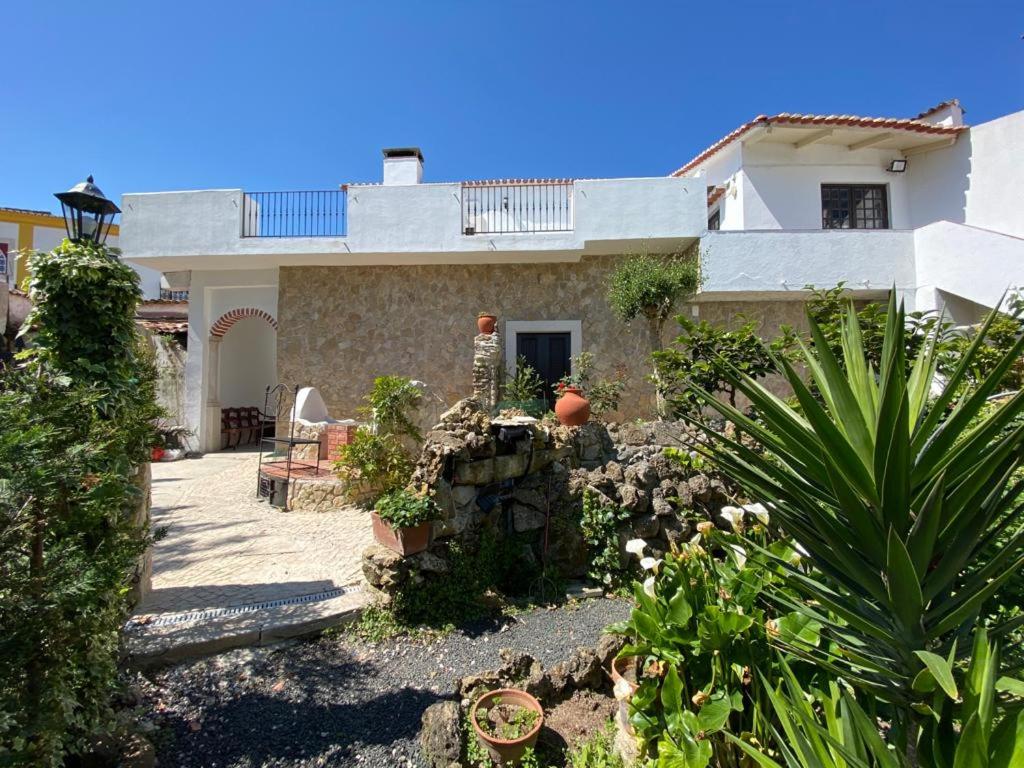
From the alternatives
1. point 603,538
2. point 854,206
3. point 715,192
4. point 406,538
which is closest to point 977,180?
point 854,206

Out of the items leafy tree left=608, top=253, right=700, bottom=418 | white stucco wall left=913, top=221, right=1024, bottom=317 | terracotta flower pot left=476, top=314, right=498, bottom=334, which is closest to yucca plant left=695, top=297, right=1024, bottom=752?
leafy tree left=608, top=253, right=700, bottom=418

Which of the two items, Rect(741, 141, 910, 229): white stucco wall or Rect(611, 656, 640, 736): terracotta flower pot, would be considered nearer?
Rect(611, 656, 640, 736): terracotta flower pot

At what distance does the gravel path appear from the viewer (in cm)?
272

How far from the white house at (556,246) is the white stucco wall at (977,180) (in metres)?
0.03

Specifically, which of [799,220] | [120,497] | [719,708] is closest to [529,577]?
[719,708]

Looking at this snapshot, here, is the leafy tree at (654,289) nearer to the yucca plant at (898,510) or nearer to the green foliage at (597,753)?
the green foliage at (597,753)

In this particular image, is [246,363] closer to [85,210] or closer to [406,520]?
[85,210]

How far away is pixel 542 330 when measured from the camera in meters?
10.4

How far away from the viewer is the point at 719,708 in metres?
1.88

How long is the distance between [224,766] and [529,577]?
297cm

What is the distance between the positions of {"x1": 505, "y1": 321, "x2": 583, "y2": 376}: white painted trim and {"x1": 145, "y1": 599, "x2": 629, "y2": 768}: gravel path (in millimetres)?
6696

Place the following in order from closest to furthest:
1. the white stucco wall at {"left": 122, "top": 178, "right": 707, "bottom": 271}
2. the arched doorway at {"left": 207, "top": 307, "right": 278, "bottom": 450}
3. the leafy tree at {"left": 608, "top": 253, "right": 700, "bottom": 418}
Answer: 1. the leafy tree at {"left": 608, "top": 253, "right": 700, "bottom": 418}
2. the white stucco wall at {"left": 122, "top": 178, "right": 707, "bottom": 271}
3. the arched doorway at {"left": 207, "top": 307, "right": 278, "bottom": 450}

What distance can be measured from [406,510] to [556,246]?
6900 mm

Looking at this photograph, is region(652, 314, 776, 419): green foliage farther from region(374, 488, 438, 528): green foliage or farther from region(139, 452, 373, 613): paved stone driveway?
region(139, 452, 373, 613): paved stone driveway
